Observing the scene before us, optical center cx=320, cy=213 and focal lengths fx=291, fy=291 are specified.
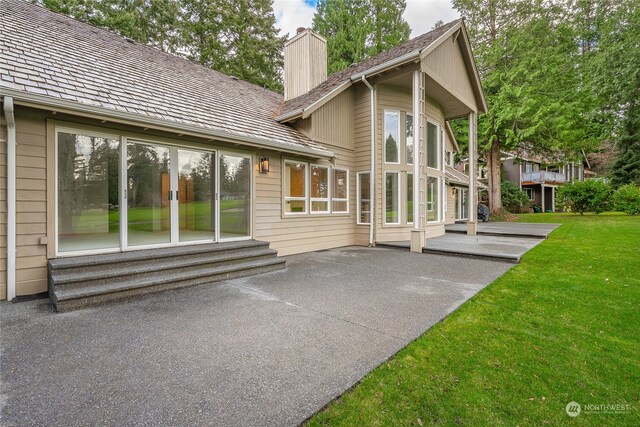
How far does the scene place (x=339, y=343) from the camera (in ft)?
8.75

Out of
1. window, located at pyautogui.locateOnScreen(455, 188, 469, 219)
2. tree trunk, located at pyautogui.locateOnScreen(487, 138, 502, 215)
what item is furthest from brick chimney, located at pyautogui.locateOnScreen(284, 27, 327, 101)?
tree trunk, located at pyautogui.locateOnScreen(487, 138, 502, 215)

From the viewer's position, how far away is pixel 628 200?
599 inches

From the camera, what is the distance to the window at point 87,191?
430cm

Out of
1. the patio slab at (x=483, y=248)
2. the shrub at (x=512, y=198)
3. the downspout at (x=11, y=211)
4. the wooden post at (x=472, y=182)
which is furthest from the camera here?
the shrub at (x=512, y=198)

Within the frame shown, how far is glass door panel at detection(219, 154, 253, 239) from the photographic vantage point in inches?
239

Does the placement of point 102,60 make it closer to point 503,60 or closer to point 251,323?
point 251,323

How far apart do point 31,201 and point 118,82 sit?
2601 mm

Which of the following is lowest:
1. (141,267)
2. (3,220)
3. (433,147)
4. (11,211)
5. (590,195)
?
(141,267)

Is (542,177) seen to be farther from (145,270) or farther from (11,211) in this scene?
(11,211)

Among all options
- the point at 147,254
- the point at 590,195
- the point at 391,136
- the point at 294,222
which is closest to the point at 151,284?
the point at 147,254

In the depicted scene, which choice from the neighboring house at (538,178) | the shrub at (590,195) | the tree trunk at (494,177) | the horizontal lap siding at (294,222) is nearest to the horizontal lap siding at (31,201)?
the horizontal lap siding at (294,222)

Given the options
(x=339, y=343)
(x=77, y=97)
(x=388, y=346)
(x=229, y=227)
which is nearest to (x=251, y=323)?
(x=339, y=343)

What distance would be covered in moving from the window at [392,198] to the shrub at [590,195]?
1380 cm

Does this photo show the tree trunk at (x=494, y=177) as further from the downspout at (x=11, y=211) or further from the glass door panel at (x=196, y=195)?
the downspout at (x=11, y=211)
